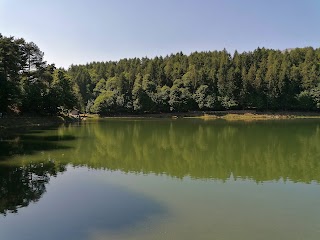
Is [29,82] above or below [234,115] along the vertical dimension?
above

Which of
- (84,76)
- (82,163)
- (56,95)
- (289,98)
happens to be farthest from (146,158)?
(84,76)

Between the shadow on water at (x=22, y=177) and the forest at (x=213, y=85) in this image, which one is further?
the forest at (x=213, y=85)

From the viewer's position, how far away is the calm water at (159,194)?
1155 centimetres

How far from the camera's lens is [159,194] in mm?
15961

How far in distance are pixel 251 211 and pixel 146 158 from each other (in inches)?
537

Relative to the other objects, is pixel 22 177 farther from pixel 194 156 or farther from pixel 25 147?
pixel 194 156

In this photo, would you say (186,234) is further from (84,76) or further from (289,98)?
A: (84,76)

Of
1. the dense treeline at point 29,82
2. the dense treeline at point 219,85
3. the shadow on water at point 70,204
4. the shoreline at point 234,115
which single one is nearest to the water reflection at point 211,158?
the shadow on water at point 70,204

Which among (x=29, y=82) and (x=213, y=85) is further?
(x=213, y=85)

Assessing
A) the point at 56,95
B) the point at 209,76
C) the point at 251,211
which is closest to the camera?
the point at 251,211

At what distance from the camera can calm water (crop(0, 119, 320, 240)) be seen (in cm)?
1155

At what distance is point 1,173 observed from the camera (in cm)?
2019

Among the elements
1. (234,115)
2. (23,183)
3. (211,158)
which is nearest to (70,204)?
(23,183)

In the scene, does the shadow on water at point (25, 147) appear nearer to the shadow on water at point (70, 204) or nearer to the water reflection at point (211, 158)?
the water reflection at point (211, 158)
